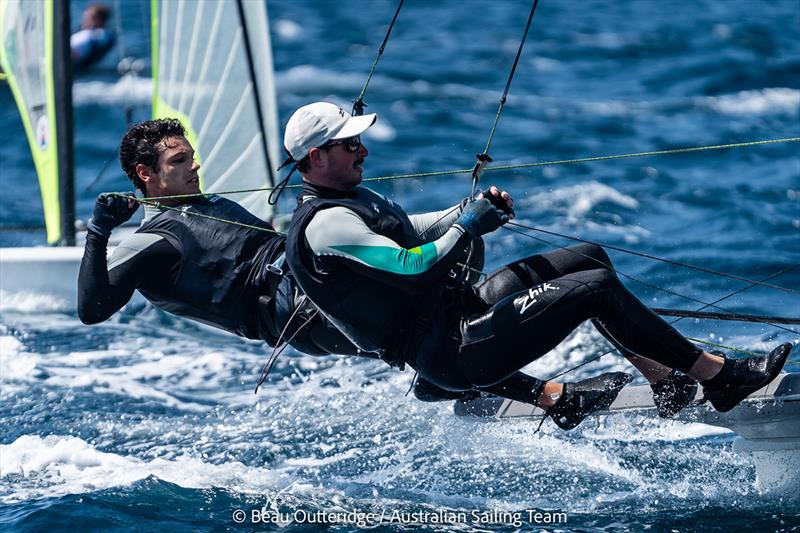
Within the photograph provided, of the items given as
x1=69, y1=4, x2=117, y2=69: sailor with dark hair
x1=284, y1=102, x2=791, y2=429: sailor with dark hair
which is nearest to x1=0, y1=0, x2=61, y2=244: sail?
x1=284, y1=102, x2=791, y2=429: sailor with dark hair

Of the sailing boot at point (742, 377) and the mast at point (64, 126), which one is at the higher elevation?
the sailing boot at point (742, 377)

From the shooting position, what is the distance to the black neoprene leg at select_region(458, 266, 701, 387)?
343 cm

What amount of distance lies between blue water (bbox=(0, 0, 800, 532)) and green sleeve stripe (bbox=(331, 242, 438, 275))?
95 centimetres

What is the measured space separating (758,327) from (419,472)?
6.28 feet

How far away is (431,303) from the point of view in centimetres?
352

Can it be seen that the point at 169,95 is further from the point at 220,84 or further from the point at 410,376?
the point at 410,376

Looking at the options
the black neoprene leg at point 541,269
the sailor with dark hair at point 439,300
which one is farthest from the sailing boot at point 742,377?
the black neoprene leg at point 541,269

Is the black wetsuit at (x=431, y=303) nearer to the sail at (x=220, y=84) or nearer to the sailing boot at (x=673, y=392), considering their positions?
the sailing boot at (x=673, y=392)

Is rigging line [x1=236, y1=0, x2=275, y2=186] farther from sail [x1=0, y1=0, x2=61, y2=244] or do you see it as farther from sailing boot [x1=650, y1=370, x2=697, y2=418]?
sailing boot [x1=650, y1=370, x2=697, y2=418]

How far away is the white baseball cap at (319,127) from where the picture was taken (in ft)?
11.2

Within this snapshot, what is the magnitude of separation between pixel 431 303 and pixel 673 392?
2.73 ft

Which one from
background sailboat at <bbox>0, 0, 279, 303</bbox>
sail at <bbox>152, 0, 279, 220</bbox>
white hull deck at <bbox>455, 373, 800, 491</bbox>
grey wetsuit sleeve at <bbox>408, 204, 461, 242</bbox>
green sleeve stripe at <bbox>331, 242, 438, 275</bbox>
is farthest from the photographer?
sail at <bbox>152, 0, 279, 220</bbox>

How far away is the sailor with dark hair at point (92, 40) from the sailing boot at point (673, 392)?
8.66 metres

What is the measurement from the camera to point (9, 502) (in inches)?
158
